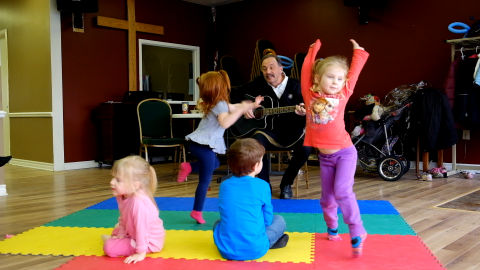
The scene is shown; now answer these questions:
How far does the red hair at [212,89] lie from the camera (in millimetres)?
2676

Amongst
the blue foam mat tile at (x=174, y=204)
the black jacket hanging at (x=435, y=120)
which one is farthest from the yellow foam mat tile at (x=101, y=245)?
the black jacket hanging at (x=435, y=120)

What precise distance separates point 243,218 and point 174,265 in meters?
0.38

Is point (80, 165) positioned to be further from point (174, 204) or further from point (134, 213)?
point (134, 213)

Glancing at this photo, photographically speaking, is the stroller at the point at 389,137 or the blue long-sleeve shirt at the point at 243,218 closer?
the blue long-sleeve shirt at the point at 243,218

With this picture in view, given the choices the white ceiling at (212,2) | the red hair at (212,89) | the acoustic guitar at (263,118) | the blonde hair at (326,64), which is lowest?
the acoustic guitar at (263,118)

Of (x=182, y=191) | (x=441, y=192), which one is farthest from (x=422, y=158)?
(x=182, y=191)

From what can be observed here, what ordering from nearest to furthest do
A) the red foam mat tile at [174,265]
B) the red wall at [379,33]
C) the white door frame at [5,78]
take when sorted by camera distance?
the red foam mat tile at [174,265] → the red wall at [379,33] → the white door frame at [5,78]

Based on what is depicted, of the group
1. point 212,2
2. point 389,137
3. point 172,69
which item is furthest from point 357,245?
point 172,69

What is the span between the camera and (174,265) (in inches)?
80.4

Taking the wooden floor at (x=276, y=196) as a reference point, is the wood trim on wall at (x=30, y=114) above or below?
above

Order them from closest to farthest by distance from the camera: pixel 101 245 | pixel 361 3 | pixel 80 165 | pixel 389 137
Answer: pixel 101 245 < pixel 389 137 < pixel 361 3 < pixel 80 165

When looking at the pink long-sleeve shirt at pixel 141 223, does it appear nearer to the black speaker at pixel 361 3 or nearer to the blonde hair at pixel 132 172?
the blonde hair at pixel 132 172

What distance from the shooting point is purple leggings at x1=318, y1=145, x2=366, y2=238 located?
217cm

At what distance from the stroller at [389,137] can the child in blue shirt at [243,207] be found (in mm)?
3083
